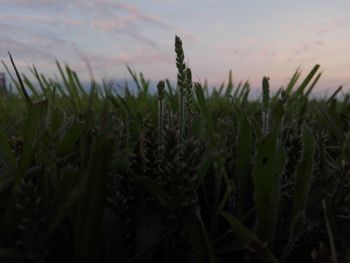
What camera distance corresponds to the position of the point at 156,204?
771mm

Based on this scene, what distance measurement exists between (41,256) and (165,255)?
0.19m

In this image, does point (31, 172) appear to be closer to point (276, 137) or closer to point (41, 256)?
point (41, 256)

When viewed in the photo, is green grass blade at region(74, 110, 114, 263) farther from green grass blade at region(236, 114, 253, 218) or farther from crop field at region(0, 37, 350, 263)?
green grass blade at region(236, 114, 253, 218)

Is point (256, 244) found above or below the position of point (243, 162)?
below

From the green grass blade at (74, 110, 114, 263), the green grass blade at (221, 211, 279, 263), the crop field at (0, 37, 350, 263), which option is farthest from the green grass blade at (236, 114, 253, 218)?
the green grass blade at (74, 110, 114, 263)

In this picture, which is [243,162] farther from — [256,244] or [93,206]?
[93,206]

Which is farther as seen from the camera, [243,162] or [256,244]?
[243,162]

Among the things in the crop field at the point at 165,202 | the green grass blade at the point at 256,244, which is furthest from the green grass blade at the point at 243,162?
the green grass blade at the point at 256,244

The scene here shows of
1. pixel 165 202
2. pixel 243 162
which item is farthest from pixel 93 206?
pixel 243 162

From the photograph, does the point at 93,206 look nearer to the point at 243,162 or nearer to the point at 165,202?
the point at 165,202

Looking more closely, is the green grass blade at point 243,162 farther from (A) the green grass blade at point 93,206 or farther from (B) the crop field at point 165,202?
(A) the green grass blade at point 93,206

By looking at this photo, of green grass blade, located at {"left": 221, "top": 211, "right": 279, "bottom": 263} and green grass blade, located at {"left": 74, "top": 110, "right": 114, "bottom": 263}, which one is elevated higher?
green grass blade, located at {"left": 74, "top": 110, "right": 114, "bottom": 263}

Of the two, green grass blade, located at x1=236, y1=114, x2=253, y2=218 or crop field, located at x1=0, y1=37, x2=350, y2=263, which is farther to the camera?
green grass blade, located at x1=236, y1=114, x2=253, y2=218

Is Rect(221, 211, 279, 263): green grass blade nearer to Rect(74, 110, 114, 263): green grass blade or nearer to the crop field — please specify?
the crop field
